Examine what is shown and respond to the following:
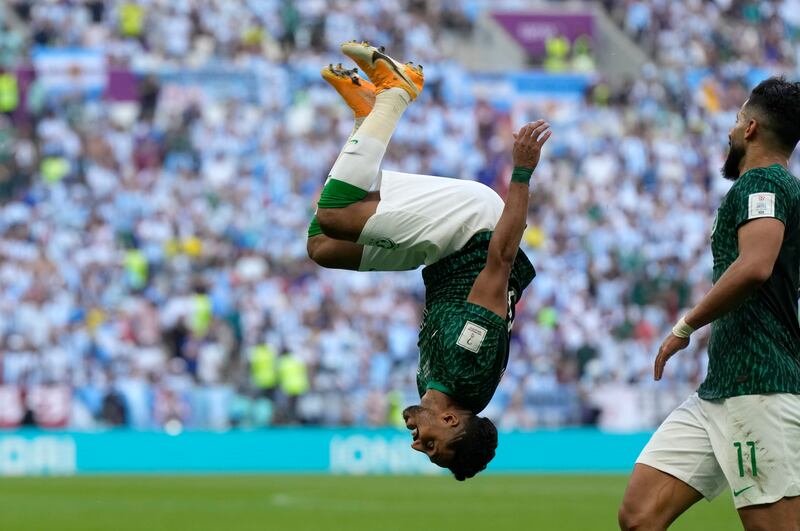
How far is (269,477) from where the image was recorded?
19.0 m

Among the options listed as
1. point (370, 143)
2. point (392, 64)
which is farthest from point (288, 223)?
point (370, 143)

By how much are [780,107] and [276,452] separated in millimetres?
14241

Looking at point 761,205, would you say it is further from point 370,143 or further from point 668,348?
point 370,143

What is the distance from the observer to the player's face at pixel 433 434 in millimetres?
6430

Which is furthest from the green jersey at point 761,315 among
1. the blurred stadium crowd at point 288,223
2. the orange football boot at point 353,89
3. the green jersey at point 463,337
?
the blurred stadium crowd at point 288,223

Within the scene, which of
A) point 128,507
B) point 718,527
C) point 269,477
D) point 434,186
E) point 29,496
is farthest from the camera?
point 269,477

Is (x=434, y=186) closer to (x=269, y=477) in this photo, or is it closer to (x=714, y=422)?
(x=714, y=422)

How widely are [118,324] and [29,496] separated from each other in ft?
13.8

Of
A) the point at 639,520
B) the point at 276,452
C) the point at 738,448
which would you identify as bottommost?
the point at 276,452

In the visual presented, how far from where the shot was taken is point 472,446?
6438 mm

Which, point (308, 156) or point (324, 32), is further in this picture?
point (324, 32)

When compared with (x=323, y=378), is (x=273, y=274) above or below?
above

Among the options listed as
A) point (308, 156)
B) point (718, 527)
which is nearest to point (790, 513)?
point (718, 527)

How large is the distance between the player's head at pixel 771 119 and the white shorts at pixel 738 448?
45.2 inches
